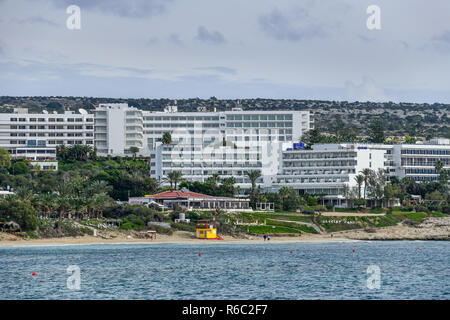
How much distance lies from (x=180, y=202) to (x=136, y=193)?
19.2 metres

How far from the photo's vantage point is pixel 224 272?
265 ft

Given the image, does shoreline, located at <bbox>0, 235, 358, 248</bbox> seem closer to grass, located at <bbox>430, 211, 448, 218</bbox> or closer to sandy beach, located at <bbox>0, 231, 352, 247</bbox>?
sandy beach, located at <bbox>0, 231, 352, 247</bbox>

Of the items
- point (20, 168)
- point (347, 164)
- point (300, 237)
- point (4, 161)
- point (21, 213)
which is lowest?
point (300, 237)

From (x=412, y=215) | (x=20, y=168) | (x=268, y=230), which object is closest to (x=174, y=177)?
(x=268, y=230)

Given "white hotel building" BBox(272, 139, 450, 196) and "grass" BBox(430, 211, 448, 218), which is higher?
"white hotel building" BBox(272, 139, 450, 196)

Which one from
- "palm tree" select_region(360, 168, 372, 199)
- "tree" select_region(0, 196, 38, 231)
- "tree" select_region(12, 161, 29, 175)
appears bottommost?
"tree" select_region(0, 196, 38, 231)

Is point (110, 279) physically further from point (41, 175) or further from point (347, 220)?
point (41, 175)

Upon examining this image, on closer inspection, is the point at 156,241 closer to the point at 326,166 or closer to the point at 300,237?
the point at 300,237

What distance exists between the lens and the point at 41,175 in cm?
18375

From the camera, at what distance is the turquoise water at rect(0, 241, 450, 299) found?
211 feet

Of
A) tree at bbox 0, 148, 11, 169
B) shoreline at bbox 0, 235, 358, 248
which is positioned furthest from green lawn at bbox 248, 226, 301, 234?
tree at bbox 0, 148, 11, 169

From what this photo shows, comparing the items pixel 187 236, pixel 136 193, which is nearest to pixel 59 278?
pixel 187 236

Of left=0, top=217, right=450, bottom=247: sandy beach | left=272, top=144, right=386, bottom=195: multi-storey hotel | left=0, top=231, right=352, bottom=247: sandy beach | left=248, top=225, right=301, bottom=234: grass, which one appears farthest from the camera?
left=272, top=144, right=386, bottom=195: multi-storey hotel

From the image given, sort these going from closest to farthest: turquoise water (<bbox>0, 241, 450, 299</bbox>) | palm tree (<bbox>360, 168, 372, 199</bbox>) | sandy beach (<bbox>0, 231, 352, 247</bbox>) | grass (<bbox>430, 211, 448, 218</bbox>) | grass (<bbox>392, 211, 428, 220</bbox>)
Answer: turquoise water (<bbox>0, 241, 450, 299</bbox>) → sandy beach (<bbox>0, 231, 352, 247</bbox>) → grass (<bbox>392, 211, 428, 220</bbox>) → grass (<bbox>430, 211, 448, 218</bbox>) → palm tree (<bbox>360, 168, 372, 199</bbox>)
